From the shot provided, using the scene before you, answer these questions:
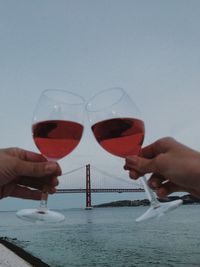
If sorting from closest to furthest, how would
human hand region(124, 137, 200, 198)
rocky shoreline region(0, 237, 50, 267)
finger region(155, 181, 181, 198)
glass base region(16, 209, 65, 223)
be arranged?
human hand region(124, 137, 200, 198)
glass base region(16, 209, 65, 223)
finger region(155, 181, 181, 198)
rocky shoreline region(0, 237, 50, 267)

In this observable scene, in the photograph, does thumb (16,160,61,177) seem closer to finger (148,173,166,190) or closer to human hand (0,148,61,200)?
human hand (0,148,61,200)

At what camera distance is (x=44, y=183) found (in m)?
1.68

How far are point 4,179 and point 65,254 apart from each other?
34451 millimetres

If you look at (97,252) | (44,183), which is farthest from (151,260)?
(44,183)

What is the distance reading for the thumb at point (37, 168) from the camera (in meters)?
1.45

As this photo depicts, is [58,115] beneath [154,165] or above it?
above

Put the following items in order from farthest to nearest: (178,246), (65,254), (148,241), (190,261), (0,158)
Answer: (148,241) < (178,246) < (65,254) < (190,261) < (0,158)

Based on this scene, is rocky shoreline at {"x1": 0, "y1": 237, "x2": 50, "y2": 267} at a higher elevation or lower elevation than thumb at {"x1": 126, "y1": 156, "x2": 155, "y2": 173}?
higher

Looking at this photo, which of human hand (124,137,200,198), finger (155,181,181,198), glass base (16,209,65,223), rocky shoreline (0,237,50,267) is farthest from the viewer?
rocky shoreline (0,237,50,267)

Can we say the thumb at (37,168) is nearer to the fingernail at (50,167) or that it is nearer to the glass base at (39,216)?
the fingernail at (50,167)

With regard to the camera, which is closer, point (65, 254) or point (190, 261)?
point (190, 261)

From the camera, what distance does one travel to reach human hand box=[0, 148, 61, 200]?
1.45m

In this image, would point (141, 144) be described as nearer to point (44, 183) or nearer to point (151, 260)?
point (44, 183)

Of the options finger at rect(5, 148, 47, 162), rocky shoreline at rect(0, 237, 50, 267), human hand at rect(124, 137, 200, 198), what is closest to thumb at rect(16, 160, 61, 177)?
finger at rect(5, 148, 47, 162)
